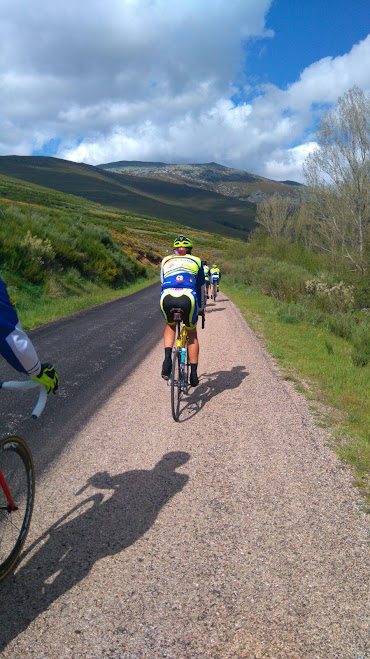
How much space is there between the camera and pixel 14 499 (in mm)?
2582

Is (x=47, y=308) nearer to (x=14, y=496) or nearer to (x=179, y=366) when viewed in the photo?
(x=179, y=366)

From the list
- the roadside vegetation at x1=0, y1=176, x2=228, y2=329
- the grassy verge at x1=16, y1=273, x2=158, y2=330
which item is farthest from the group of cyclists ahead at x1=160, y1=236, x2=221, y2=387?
the grassy verge at x1=16, y1=273, x2=158, y2=330

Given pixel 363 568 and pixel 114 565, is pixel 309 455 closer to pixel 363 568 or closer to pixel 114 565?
pixel 363 568

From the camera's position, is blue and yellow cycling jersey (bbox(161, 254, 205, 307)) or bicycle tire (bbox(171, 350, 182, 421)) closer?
bicycle tire (bbox(171, 350, 182, 421))

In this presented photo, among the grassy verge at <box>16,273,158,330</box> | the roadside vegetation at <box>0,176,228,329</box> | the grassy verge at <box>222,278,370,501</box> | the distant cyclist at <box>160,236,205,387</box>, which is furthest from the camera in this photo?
the roadside vegetation at <box>0,176,228,329</box>

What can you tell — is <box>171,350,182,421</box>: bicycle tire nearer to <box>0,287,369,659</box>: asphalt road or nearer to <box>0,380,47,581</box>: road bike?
<box>0,287,369,659</box>: asphalt road

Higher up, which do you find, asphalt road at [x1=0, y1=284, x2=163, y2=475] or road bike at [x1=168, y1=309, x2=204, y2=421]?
road bike at [x1=168, y1=309, x2=204, y2=421]

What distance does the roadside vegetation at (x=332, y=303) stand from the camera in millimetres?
5863

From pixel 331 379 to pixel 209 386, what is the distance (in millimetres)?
2149

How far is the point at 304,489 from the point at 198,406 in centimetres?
237

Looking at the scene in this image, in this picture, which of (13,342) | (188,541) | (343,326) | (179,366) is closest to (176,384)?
(179,366)

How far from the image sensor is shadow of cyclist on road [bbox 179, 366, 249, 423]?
5.64 m

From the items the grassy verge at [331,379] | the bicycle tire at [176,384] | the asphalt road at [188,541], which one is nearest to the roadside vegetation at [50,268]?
the grassy verge at [331,379]

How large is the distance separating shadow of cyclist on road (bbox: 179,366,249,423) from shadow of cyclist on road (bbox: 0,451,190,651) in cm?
159
